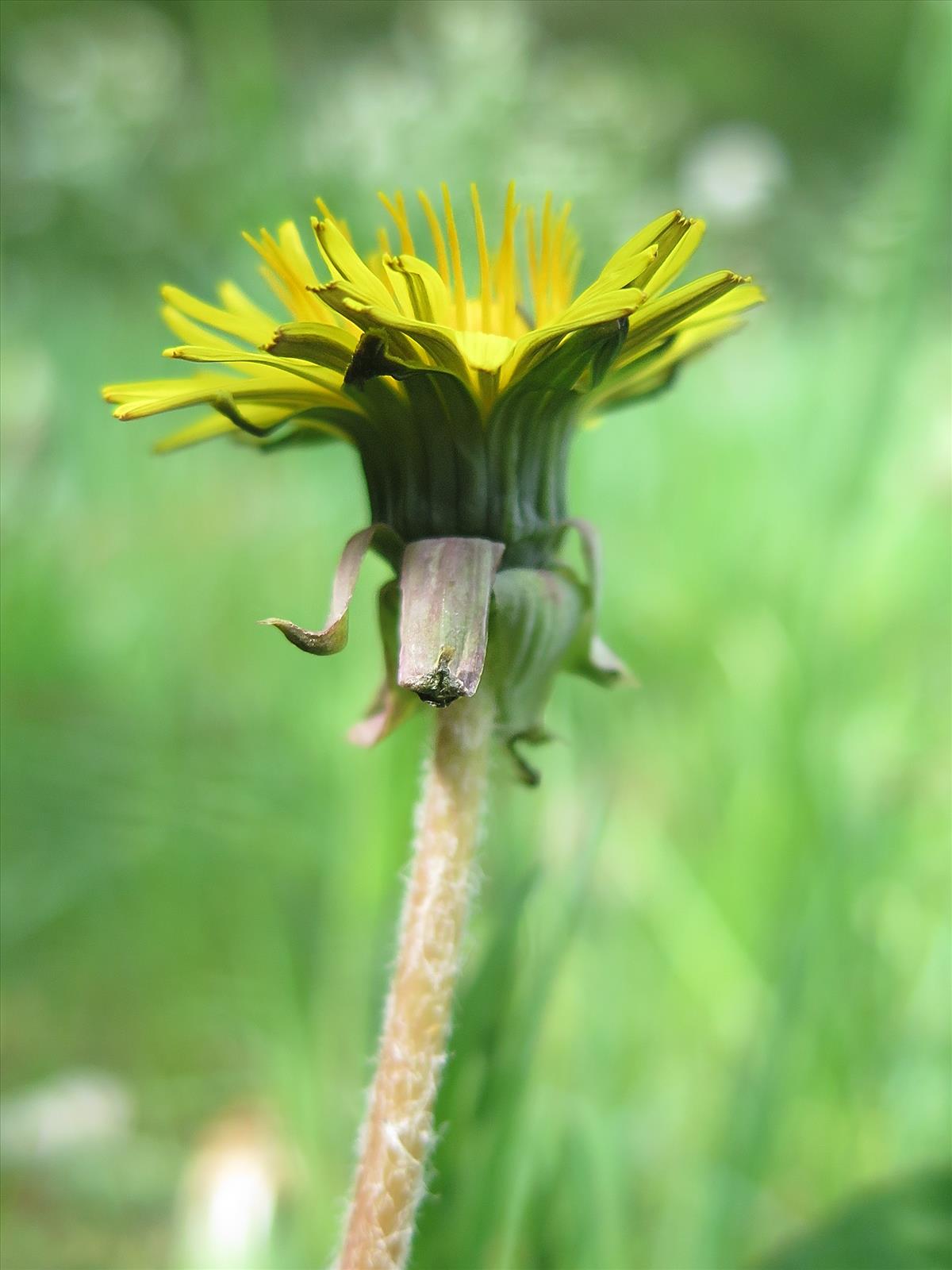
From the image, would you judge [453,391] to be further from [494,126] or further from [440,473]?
[494,126]

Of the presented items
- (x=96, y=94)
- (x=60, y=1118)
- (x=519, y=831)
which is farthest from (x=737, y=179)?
(x=60, y=1118)

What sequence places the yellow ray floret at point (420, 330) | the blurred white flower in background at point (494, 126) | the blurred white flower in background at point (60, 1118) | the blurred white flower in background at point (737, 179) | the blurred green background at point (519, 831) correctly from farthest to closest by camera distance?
1. the blurred white flower in background at point (737, 179)
2. the blurred white flower in background at point (494, 126)
3. the blurred white flower in background at point (60, 1118)
4. the blurred green background at point (519, 831)
5. the yellow ray floret at point (420, 330)

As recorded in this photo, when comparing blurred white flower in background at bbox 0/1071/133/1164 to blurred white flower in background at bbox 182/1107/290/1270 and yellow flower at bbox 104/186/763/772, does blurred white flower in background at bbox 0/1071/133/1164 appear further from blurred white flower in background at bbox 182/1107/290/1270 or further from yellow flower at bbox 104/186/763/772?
yellow flower at bbox 104/186/763/772

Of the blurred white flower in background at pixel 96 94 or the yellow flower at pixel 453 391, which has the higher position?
the blurred white flower in background at pixel 96 94

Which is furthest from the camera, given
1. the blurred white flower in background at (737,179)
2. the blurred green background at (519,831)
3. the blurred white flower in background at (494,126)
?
the blurred white flower in background at (737,179)

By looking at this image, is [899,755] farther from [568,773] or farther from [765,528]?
[765,528]

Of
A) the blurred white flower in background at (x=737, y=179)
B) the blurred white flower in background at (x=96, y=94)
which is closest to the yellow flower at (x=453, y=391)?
the blurred white flower in background at (x=737, y=179)

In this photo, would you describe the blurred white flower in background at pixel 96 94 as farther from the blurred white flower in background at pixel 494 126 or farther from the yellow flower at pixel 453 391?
the yellow flower at pixel 453 391
